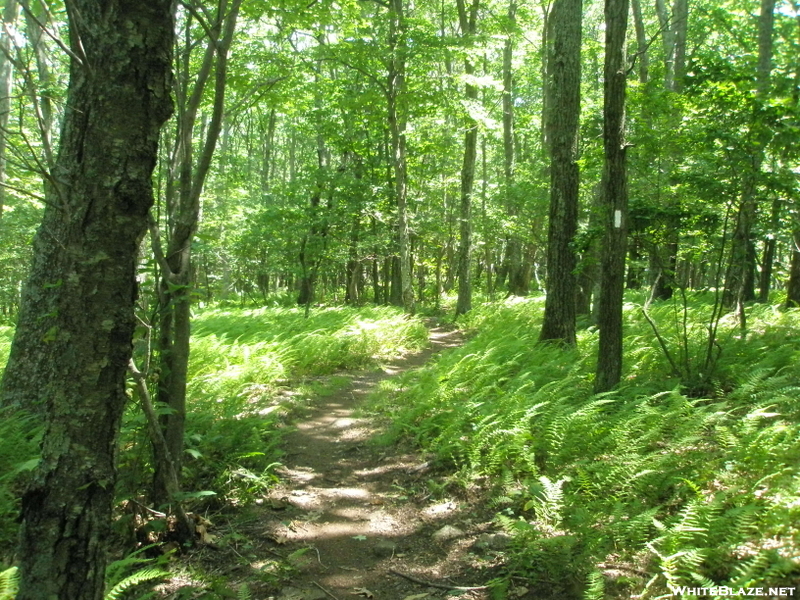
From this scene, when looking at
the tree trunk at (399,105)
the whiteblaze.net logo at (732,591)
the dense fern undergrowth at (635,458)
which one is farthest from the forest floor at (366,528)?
the tree trunk at (399,105)

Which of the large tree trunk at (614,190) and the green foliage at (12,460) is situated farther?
the large tree trunk at (614,190)

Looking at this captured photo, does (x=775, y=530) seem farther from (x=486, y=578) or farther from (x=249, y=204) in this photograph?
(x=249, y=204)

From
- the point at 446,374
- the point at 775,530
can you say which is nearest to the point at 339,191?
the point at 446,374

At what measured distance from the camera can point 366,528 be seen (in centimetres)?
393

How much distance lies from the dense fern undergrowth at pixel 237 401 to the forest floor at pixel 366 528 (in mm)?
393

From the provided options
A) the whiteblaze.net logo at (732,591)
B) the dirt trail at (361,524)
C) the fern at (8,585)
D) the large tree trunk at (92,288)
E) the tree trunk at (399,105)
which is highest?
the tree trunk at (399,105)

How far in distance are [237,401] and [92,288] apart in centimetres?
403

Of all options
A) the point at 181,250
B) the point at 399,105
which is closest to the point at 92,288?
the point at 181,250

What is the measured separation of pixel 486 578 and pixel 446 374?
13.2 ft

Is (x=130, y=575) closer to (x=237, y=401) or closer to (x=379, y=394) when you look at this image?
(x=237, y=401)

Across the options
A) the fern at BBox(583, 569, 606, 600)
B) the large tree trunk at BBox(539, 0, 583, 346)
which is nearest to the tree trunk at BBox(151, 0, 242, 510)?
the fern at BBox(583, 569, 606, 600)

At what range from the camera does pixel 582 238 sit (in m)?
6.19

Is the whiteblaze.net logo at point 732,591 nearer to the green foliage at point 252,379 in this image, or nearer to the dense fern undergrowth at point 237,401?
the dense fern undergrowth at point 237,401

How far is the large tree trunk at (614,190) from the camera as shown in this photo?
16.9 ft
